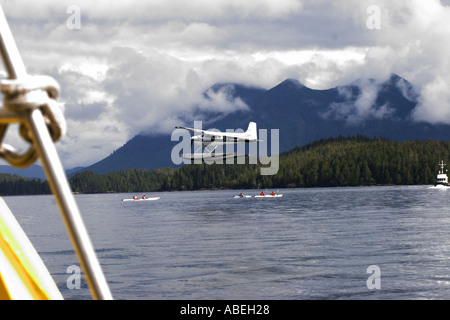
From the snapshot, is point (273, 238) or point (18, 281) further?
point (273, 238)

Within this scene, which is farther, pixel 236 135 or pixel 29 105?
pixel 236 135

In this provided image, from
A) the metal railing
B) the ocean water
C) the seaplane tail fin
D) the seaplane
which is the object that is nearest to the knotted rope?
the metal railing

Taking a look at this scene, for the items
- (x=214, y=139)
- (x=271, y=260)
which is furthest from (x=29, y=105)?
(x=214, y=139)

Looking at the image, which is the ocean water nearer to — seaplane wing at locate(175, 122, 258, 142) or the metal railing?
the metal railing

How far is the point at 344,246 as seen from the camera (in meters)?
42.0

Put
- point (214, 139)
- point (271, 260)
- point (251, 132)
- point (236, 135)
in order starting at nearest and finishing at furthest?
point (271, 260)
point (214, 139)
point (236, 135)
point (251, 132)

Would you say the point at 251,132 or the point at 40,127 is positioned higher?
the point at 251,132

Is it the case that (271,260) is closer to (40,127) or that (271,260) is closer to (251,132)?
(40,127)

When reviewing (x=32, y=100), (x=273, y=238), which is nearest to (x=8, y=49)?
(x=32, y=100)

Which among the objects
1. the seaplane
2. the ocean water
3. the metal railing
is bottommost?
the ocean water

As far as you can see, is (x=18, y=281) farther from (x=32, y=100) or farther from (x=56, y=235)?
(x=56, y=235)

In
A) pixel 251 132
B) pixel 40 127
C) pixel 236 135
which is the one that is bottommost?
pixel 40 127
